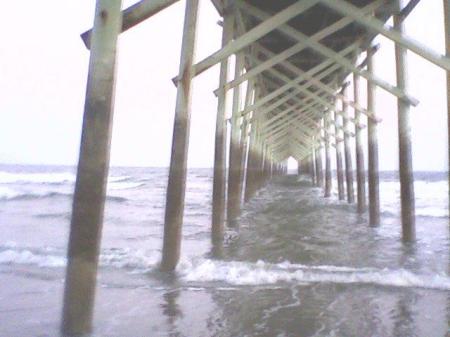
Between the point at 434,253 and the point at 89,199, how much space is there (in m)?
4.59

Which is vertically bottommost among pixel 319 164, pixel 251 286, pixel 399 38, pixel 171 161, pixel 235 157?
pixel 251 286

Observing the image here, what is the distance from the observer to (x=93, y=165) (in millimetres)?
2418

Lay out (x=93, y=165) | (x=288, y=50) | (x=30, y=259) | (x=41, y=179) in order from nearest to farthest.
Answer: (x=93, y=165), (x=30, y=259), (x=288, y=50), (x=41, y=179)

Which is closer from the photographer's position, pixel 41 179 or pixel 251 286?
pixel 251 286

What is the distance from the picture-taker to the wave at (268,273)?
152 inches

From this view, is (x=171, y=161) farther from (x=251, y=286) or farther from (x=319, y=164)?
(x=319, y=164)

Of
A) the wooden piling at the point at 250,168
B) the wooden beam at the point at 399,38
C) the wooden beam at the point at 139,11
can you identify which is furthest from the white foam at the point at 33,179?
the wooden beam at the point at 139,11

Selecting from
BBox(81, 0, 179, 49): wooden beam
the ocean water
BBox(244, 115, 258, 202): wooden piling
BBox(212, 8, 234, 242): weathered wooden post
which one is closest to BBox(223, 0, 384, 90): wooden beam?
BBox(212, 8, 234, 242): weathered wooden post

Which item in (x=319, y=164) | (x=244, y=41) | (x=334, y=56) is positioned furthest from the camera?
(x=319, y=164)

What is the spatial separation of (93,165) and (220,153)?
12.6ft

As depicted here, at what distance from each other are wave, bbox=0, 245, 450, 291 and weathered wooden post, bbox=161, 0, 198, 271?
1.31 ft

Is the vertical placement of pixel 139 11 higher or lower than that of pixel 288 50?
lower

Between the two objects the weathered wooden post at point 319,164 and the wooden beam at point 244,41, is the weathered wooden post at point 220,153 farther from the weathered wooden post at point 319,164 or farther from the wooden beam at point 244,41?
the weathered wooden post at point 319,164

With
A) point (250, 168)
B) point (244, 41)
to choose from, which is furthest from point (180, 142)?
point (250, 168)
